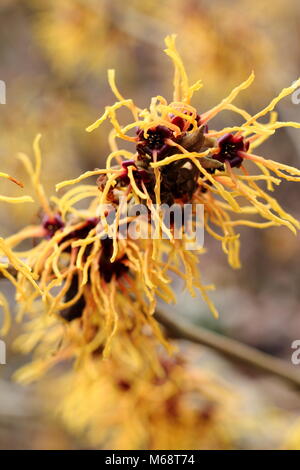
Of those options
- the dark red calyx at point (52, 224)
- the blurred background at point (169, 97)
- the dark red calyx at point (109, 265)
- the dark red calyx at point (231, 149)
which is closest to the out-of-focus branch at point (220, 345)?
the dark red calyx at point (109, 265)

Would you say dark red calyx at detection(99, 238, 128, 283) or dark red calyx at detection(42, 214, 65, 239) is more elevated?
dark red calyx at detection(42, 214, 65, 239)

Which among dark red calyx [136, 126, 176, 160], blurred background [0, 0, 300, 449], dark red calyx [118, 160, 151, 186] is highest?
blurred background [0, 0, 300, 449]

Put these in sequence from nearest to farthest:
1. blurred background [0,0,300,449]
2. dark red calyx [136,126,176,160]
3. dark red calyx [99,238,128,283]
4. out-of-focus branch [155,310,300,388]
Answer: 1. dark red calyx [136,126,176,160]
2. dark red calyx [99,238,128,283]
3. out-of-focus branch [155,310,300,388]
4. blurred background [0,0,300,449]

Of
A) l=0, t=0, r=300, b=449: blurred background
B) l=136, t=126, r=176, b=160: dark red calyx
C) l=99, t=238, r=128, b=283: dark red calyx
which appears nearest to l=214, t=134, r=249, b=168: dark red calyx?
Answer: l=136, t=126, r=176, b=160: dark red calyx

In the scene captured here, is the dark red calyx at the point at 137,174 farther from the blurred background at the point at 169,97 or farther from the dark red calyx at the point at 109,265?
the blurred background at the point at 169,97

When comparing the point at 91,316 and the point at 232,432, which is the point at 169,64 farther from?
the point at 91,316

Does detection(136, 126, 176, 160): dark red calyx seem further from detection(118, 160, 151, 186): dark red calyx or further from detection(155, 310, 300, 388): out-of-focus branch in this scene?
detection(155, 310, 300, 388): out-of-focus branch
